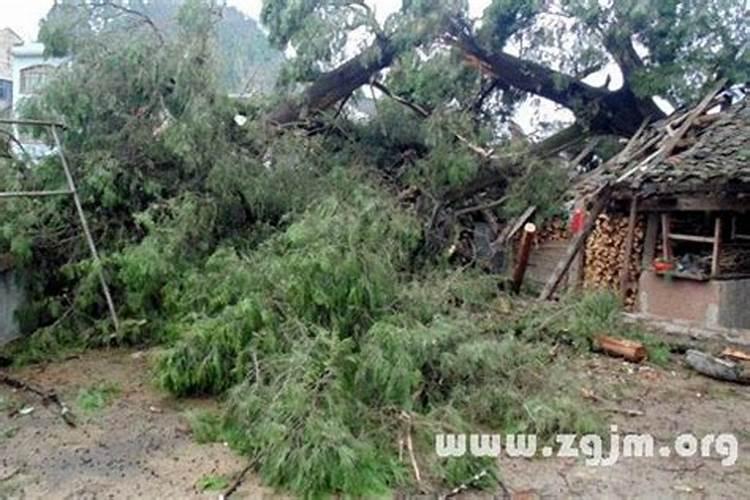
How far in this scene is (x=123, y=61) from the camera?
252 inches

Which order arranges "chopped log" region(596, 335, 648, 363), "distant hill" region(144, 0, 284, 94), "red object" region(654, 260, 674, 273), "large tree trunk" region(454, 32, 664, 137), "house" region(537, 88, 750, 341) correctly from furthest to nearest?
"large tree trunk" region(454, 32, 664, 137) < "red object" region(654, 260, 674, 273) < "house" region(537, 88, 750, 341) < "distant hill" region(144, 0, 284, 94) < "chopped log" region(596, 335, 648, 363)

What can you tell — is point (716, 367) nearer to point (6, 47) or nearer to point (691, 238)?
point (691, 238)

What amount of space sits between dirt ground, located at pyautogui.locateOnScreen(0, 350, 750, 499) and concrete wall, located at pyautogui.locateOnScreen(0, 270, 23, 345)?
2.79ft

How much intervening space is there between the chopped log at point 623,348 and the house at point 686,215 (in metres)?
1.63

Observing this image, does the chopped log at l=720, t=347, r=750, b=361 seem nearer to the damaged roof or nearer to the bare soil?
the damaged roof

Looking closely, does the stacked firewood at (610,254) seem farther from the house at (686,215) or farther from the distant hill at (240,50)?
the distant hill at (240,50)

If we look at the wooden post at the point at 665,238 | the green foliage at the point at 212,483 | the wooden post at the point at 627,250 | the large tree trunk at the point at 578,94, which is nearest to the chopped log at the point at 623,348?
the wooden post at the point at 665,238

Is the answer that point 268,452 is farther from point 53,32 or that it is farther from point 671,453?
point 53,32

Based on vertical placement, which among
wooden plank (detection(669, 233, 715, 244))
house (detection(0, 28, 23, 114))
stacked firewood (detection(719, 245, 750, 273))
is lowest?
stacked firewood (detection(719, 245, 750, 273))

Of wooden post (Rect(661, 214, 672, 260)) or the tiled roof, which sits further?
wooden post (Rect(661, 214, 672, 260))

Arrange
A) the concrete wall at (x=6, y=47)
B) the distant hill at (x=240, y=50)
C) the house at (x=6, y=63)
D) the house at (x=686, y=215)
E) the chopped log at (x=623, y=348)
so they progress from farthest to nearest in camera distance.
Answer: the concrete wall at (x=6, y=47) → the house at (x=6, y=63) → the house at (x=686, y=215) → the distant hill at (x=240, y=50) → the chopped log at (x=623, y=348)

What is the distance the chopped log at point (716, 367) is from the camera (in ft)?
19.0

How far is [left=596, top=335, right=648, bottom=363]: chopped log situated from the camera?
6.31 m

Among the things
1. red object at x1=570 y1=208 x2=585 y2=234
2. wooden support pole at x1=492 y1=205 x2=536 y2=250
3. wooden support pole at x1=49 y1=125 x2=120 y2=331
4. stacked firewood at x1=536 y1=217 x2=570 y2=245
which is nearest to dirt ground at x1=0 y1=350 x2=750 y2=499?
wooden support pole at x1=49 y1=125 x2=120 y2=331
